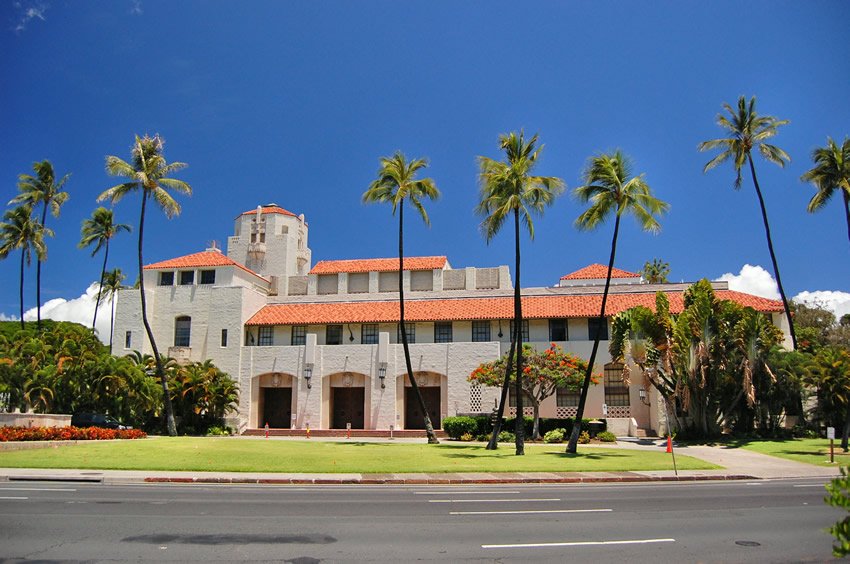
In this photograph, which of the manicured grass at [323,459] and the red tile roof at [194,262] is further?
the red tile roof at [194,262]

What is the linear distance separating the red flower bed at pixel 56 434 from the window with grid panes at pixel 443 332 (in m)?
20.8

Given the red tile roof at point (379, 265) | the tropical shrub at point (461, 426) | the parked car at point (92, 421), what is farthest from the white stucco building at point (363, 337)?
the parked car at point (92, 421)

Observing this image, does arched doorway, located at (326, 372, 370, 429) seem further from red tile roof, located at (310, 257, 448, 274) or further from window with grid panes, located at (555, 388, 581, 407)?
window with grid panes, located at (555, 388, 581, 407)

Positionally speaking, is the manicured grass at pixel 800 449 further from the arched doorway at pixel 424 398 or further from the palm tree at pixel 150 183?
the palm tree at pixel 150 183

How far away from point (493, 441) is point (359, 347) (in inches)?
700

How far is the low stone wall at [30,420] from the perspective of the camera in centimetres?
3212

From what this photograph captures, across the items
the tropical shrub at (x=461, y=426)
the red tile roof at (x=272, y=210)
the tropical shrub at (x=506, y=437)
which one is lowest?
the tropical shrub at (x=506, y=437)

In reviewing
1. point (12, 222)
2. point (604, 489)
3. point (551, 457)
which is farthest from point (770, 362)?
point (12, 222)

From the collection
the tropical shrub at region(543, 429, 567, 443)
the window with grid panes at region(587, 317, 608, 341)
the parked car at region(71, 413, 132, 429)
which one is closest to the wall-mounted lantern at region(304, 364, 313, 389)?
the parked car at region(71, 413, 132, 429)

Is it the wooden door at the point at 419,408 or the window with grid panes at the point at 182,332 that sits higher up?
the window with grid panes at the point at 182,332

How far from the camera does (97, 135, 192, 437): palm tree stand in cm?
3819

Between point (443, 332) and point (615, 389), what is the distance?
11.9 m

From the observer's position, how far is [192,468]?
2081 centimetres

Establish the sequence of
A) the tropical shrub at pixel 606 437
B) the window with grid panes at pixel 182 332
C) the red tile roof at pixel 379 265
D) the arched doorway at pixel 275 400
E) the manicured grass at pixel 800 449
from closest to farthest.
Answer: the manicured grass at pixel 800 449 < the tropical shrub at pixel 606 437 < the arched doorway at pixel 275 400 < the window with grid panes at pixel 182 332 < the red tile roof at pixel 379 265
